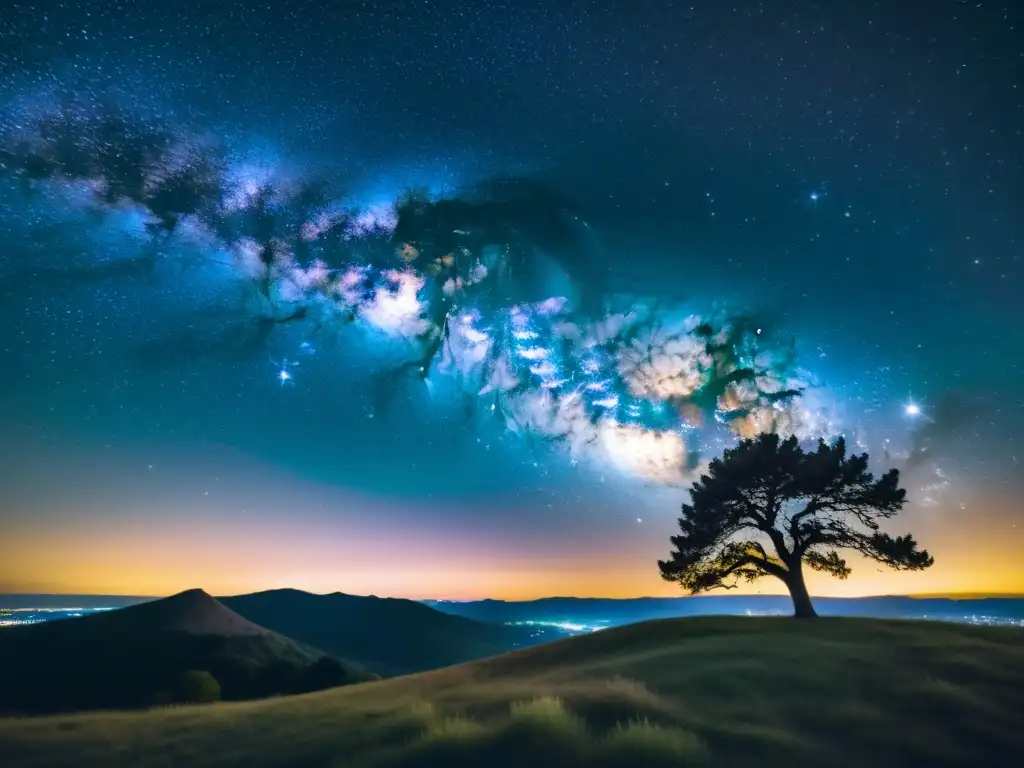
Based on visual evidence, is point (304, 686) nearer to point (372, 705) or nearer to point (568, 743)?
point (372, 705)

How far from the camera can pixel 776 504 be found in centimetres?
3350

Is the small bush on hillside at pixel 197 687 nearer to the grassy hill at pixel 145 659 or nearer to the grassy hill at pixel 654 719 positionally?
the grassy hill at pixel 145 659

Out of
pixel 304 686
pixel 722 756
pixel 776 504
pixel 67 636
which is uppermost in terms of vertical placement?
pixel 776 504

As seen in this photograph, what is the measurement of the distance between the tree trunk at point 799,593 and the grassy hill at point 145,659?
70141 mm

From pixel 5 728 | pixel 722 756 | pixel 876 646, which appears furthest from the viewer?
pixel 876 646

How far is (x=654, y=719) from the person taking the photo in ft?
39.4

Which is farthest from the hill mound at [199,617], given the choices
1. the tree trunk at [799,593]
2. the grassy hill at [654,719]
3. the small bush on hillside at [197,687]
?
the tree trunk at [799,593]

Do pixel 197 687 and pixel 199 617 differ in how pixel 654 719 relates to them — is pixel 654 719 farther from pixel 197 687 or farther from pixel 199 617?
pixel 199 617

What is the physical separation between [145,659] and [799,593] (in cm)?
9253

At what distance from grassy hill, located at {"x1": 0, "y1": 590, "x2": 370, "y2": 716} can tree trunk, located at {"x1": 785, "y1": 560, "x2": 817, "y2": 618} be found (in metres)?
70.1

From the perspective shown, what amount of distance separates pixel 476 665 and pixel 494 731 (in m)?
15.9

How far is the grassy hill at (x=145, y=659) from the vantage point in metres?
73.9

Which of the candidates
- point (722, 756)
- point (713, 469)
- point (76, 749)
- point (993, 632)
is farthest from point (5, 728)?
point (993, 632)

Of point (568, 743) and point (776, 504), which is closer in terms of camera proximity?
point (568, 743)
